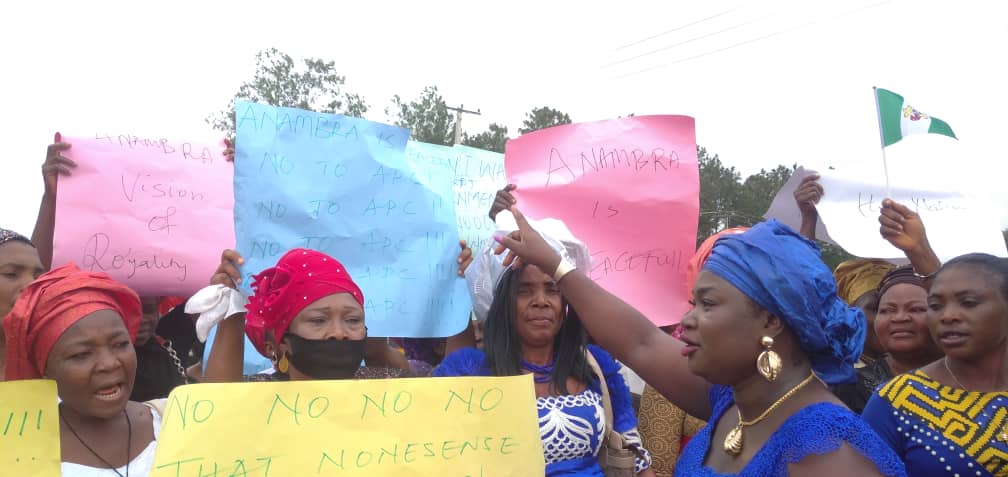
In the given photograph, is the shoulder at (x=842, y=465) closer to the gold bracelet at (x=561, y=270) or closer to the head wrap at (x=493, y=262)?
the gold bracelet at (x=561, y=270)

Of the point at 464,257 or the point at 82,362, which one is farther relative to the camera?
the point at 464,257

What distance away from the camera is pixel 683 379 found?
271cm

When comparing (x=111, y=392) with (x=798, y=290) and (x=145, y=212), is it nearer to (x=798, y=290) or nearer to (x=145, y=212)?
(x=145, y=212)

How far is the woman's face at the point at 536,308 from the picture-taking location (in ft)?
11.0

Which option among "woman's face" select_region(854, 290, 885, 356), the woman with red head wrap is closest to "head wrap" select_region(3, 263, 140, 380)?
the woman with red head wrap

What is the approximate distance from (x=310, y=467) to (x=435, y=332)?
1744 mm

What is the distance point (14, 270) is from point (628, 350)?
2482 millimetres

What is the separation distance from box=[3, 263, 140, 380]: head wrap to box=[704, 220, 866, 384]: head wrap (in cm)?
197

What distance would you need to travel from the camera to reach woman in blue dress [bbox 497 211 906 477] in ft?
6.40

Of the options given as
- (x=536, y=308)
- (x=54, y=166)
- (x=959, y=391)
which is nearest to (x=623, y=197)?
(x=536, y=308)

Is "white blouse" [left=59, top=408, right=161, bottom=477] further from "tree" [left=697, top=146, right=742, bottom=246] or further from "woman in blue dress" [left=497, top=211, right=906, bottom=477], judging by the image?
"tree" [left=697, top=146, right=742, bottom=246]

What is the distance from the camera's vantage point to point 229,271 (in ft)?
10.8

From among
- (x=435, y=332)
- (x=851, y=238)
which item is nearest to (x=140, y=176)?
(x=435, y=332)

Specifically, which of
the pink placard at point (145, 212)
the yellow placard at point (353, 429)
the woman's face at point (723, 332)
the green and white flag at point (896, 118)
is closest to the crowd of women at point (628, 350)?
the woman's face at point (723, 332)
